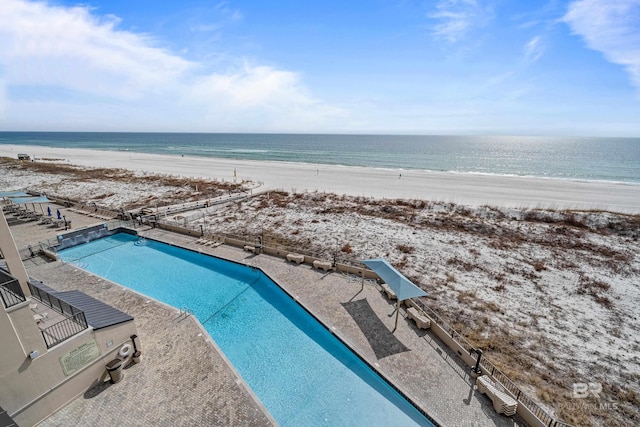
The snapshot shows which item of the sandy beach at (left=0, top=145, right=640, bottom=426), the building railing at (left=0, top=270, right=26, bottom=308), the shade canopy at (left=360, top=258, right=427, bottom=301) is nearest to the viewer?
the building railing at (left=0, top=270, right=26, bottom=308)

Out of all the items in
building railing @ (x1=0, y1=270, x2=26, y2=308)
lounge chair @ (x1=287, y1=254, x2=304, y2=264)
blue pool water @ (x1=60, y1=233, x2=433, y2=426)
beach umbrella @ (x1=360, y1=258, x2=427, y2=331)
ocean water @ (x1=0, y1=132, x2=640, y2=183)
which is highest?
ocean water @ (x1=0, y1=132, x2=640, y2=183)

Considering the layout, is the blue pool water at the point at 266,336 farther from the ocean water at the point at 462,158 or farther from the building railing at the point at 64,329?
the ocean water at the point at 462,158

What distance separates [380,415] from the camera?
7957mm

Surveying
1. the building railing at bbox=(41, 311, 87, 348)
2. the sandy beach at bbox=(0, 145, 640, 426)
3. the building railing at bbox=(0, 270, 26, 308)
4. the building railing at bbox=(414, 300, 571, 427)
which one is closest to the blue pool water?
the building railing at bbox=(414, 300, 571, 427)

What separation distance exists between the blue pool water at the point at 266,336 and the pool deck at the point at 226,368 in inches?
24.2

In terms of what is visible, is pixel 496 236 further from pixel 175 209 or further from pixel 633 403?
pixel 175 209

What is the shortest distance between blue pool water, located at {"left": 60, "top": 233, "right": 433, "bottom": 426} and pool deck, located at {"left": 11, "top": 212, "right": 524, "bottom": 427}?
0.62 metres

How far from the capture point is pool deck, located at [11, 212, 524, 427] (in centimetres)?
746

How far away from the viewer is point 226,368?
8.82 meters

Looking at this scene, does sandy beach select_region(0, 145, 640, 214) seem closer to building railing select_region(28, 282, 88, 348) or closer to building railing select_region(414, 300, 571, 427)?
building railing select_region(414, 300, 571, 427)

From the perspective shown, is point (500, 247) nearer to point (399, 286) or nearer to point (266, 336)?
point (399, 286)

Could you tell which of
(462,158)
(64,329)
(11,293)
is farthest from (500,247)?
(462,158)

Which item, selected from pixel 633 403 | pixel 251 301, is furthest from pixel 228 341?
pixel 633 403

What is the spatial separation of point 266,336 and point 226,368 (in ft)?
7.44
